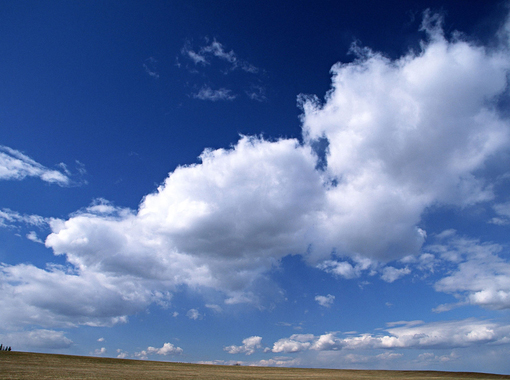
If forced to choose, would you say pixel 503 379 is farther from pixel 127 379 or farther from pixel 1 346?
pixel 1 346

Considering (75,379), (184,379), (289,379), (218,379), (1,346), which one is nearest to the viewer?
(75,379)

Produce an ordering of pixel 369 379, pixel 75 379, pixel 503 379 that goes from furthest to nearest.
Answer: pixel 503 379 < pixel 369 379 < pixel 75 379

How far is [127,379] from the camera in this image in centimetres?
4150

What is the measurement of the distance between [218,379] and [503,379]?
261 feet

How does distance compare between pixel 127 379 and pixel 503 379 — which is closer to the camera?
pixel 127 379

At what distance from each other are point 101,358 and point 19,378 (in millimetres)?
54334

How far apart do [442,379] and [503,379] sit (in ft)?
67.8

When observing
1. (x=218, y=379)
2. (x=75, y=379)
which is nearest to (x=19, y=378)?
(x=75, y=379)

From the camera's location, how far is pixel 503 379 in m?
75.0

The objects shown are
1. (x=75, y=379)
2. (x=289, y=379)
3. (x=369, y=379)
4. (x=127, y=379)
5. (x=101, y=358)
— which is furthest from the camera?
(x=101, y=358)

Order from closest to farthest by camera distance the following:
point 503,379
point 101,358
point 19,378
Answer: point 19,378 < point 503,379 < point 101,358

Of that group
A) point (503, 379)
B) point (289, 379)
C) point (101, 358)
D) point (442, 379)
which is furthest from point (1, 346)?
point (503, 379)

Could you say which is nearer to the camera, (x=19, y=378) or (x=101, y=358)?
(x=19, y=378)

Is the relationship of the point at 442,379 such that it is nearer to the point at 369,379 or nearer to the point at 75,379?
the point at 369,379
